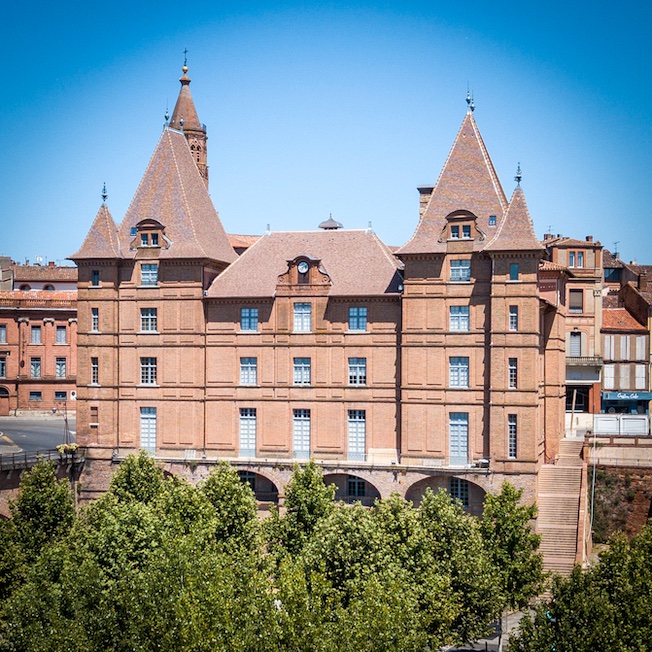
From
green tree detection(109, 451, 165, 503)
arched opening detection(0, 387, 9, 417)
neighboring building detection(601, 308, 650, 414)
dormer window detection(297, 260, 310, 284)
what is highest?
dormer window detection(297, 260, 310, 284)

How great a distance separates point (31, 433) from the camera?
93.2 metres

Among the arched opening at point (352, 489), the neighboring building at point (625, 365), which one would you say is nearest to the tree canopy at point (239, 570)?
the arched opening at point (352, 489)

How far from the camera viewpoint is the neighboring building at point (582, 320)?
306 feet

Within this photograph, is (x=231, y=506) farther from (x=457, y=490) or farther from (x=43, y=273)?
(x=43, y=273)

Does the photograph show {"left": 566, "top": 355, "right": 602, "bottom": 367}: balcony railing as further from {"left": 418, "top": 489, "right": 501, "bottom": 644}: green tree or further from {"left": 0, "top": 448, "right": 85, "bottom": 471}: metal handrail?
{"left": 0, "top": 448, "right": 85, "bottom": 471}: metal handrail

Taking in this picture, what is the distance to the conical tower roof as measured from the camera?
8912 centimetres

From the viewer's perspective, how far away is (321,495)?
62188 mm

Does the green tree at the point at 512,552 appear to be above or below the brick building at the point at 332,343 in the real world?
below

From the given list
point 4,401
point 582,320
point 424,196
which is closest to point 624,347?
point 582,320

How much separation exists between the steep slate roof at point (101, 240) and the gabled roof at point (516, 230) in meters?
25.4

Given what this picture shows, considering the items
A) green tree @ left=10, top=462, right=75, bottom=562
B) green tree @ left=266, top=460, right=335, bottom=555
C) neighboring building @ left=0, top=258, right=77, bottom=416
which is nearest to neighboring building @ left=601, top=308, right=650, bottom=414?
green tree @ left=266, top=460, right=335, bottom=555

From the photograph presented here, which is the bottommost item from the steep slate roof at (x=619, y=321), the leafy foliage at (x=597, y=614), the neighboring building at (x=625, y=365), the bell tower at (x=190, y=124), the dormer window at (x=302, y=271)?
the leafy foliage at (x=597, y=614)

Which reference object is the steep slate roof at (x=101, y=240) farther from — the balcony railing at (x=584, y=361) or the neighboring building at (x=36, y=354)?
the balcony railing at (x=584, y=361)

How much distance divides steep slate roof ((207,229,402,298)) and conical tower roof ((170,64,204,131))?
15647 mm
